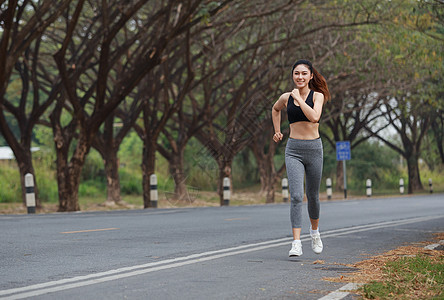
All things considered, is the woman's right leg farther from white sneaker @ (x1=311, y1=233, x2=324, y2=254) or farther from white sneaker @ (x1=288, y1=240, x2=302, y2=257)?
white sneaker @ (x1=311, y1=233, x2=324, y2=254)

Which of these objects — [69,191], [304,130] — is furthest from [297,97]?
[69,191]

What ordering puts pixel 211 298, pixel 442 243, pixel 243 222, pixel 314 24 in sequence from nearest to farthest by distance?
pixel 211 298 → pixel 442 243 → pixel 243 222 → pixel 314 24

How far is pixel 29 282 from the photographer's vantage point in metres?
6.35

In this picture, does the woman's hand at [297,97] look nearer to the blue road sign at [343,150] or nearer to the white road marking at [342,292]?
the white road marking at [342,292]

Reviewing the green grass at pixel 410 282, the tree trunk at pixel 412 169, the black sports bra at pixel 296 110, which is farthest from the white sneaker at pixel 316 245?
the tree trunk at pixel 412 169

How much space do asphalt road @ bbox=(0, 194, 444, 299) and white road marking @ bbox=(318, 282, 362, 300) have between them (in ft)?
0.30

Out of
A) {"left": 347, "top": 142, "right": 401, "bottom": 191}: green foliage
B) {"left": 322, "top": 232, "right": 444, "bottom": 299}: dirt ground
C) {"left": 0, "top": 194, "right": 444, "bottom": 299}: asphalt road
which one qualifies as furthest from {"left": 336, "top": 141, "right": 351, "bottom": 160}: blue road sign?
{"left": 322, "top": 232, "right": 444, "bottom": 299}: dirt ground

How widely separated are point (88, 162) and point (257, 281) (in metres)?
33.9

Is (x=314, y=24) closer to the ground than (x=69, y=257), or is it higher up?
higher up

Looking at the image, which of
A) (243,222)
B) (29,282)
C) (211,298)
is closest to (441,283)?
(211,298)

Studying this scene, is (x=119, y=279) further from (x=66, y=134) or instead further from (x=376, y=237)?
(x=66, y=134)

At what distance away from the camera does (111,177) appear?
2958cm

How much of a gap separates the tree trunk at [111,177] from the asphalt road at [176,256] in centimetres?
1484

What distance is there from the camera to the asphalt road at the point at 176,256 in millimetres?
6039
